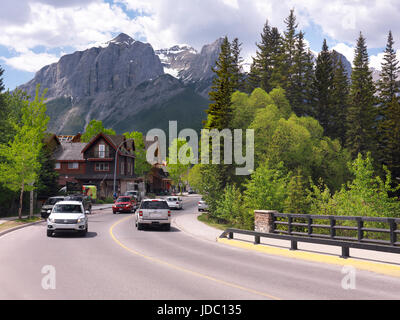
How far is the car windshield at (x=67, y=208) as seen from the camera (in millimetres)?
21344

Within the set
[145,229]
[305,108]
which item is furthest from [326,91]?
[145,229]

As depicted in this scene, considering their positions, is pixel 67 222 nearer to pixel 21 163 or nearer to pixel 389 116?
pixel 21 163

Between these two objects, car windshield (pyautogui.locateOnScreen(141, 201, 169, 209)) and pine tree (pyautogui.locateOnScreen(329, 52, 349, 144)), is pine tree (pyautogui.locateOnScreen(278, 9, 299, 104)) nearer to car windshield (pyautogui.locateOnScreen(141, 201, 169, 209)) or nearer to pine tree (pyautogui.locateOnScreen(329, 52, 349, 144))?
pine tree (pyautogui.locateOnScreen(329, 52, 349, 144))

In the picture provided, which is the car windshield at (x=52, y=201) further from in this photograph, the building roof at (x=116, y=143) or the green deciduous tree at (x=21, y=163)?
the building roof at (x=116, y=143)

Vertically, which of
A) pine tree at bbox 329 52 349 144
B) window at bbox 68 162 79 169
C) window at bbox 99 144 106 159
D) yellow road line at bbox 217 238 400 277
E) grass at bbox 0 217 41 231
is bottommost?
grass at bbox 0 217 41 231

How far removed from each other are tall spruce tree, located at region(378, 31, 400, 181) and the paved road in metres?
38.8

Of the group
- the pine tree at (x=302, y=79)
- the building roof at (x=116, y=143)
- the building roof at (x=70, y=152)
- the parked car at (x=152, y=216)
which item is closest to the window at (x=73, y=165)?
the building roof at (x=70, y=152)

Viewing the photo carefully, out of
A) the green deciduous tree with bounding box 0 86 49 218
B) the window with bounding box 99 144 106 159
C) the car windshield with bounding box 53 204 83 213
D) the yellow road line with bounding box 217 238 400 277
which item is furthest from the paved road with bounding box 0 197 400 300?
the window with bounding box 99 144 106 159

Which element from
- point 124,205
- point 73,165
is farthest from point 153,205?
point 73,165

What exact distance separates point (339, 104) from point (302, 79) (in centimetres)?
724

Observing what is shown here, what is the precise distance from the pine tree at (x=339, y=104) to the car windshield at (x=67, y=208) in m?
42.7

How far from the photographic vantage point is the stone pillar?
19344 mm
